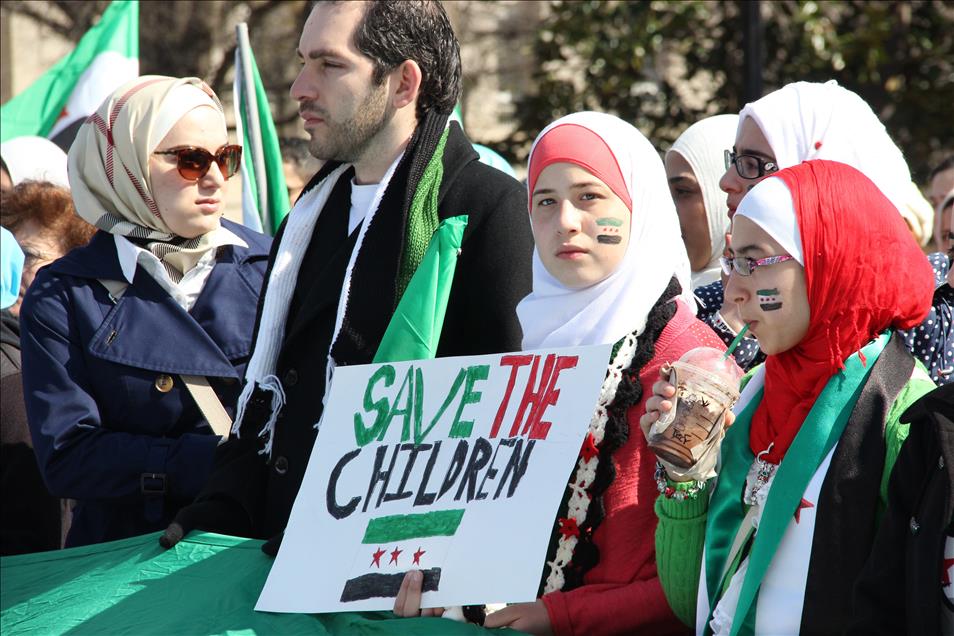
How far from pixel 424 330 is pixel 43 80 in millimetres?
5493

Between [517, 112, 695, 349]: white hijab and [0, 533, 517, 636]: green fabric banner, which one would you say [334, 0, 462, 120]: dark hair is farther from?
[0, 533, 517, 636]: green fabric banner

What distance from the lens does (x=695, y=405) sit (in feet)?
7.82

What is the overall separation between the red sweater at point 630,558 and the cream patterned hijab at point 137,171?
158 cm

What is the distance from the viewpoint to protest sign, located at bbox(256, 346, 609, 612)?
8.06 ft

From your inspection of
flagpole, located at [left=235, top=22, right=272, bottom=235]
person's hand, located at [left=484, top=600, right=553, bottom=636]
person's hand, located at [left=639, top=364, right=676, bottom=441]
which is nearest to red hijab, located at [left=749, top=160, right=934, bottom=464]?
Result: person's hand, located at [left=639, top=364, right=676, bottom=441]

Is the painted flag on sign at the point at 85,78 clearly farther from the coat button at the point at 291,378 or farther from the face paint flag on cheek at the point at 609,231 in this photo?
the face paint flag on cheek at the point at 609,231

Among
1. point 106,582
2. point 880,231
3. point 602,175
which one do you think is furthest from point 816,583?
point 106,582

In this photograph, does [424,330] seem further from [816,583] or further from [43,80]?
[43,80]

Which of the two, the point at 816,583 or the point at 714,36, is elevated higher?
the point at 714,36

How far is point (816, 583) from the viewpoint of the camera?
2367mm

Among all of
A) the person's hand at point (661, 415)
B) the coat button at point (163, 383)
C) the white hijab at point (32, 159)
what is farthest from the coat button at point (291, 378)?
the white hijab at point (32, 159)

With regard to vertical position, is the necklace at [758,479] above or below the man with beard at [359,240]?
below

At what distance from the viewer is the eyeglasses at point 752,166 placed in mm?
3199

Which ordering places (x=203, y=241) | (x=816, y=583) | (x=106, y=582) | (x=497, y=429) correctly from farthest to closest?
1. (x=203, y=241)
2. (x=106, y=582)
3. (x=497, y=429)
4. (x=816, y=583)
